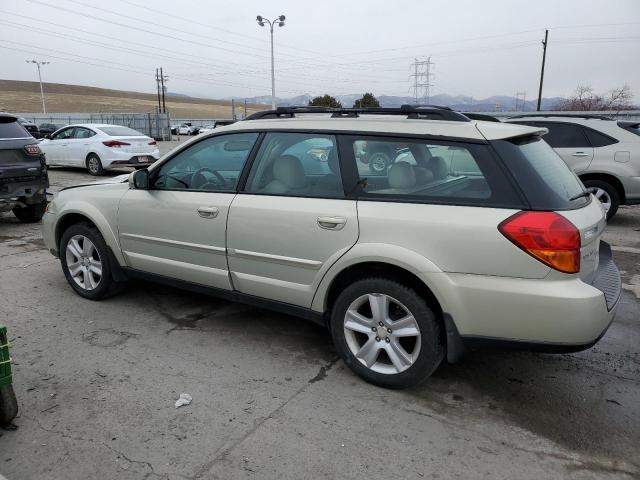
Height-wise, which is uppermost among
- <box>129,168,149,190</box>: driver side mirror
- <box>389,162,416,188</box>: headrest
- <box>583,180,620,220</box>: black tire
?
<box>389,162,416,188</box>: headrest

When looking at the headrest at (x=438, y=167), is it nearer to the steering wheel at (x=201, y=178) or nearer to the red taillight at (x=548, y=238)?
the red taillight at (x=548, y=238)

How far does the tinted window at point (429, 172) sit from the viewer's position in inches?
111

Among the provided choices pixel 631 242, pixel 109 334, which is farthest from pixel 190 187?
pixel 631 242

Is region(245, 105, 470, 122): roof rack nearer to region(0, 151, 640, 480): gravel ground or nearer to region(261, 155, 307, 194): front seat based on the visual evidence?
region(261, 155, 307, 194): front seat

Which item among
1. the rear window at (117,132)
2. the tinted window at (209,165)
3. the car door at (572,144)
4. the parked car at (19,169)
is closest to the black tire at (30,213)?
the parked car at (19,169)

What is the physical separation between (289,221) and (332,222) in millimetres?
318

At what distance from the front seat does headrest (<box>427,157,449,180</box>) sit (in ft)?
2.72

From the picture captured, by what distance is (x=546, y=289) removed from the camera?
8.57 feet

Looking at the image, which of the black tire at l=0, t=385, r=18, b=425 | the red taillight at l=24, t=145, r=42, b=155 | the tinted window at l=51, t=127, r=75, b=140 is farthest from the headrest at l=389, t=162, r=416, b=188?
the tinted window at l=51, t=127, r=75, b=140

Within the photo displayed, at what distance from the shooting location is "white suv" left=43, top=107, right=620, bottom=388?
2.67m

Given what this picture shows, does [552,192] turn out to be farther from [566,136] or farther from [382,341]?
[566,136]

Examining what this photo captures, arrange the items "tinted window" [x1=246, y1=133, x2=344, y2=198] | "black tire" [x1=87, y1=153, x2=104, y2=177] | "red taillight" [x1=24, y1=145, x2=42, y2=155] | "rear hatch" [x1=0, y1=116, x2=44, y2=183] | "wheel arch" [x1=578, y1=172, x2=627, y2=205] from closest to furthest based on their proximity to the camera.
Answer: "tinted window" [x1=246, y1=133, x2=344, y2=198], "rear hatch" [x1=0, y1=116, x2=44, y2=183], "red taillight" [x1=24, y1=145, x2=42, y2=155], "wheel arch" [x1=578, y1=172, x2=627, y2=205], "black tire" [x1=87, y1=153, x2=104, y2=177]

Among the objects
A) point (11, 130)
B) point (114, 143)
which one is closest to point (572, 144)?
point (11, 130)

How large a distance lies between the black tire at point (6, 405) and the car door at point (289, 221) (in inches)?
59.4
